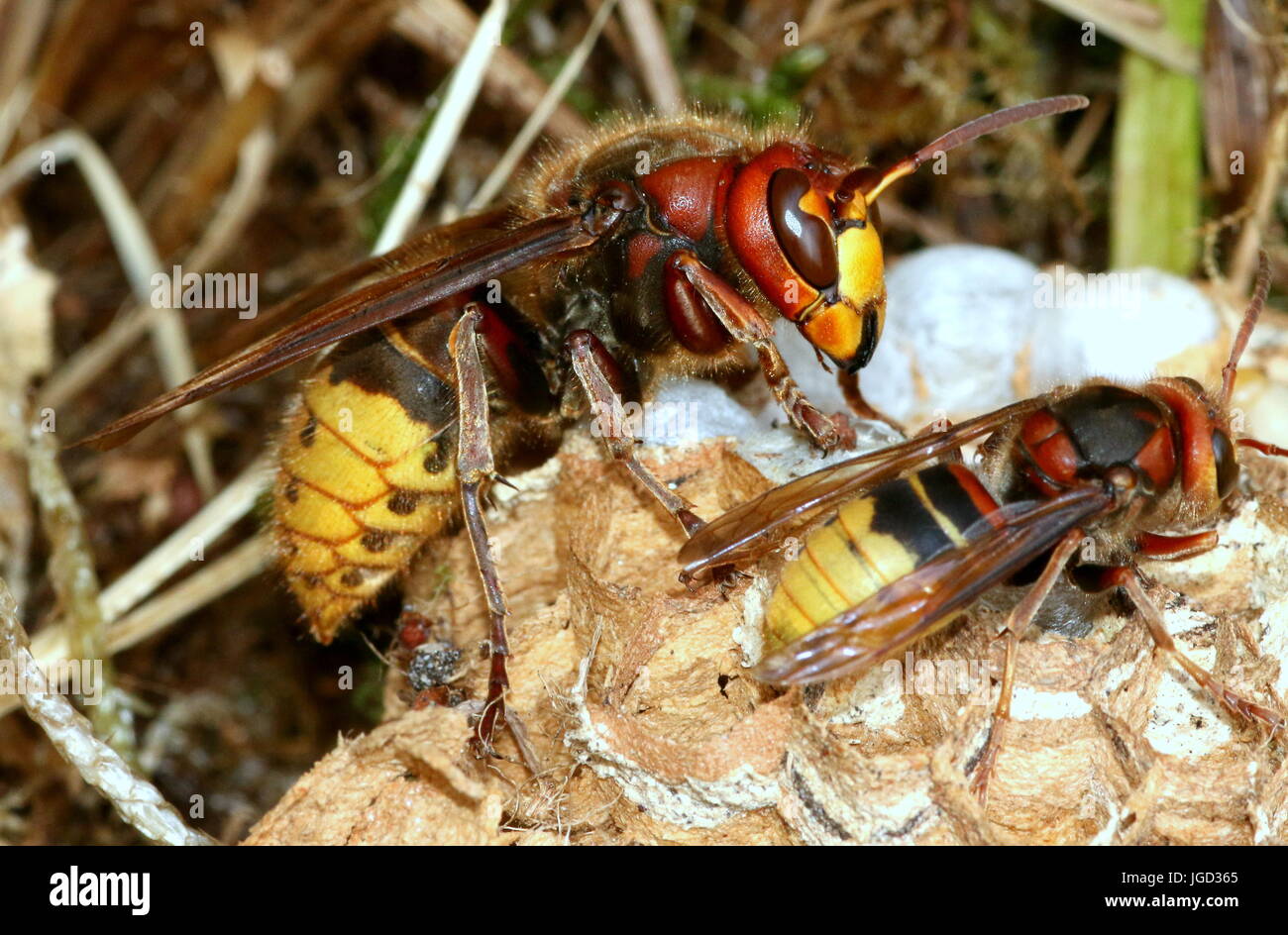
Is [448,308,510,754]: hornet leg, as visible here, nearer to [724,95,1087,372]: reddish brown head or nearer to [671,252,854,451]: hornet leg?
[671,252,854,451]: hornet leg

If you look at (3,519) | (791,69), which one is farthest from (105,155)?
(791,69)

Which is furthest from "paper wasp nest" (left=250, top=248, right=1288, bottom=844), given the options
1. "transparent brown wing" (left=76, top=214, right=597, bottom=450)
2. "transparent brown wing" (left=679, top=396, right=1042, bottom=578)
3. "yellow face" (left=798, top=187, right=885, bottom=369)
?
"transparent brown wing" (left=76, top=214, right=597, bottom=450)

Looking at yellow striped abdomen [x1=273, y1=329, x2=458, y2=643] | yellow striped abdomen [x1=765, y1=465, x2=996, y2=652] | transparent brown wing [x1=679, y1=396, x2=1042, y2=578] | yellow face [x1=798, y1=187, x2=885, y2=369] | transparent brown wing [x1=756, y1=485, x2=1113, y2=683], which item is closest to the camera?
transparent brown wing [x1=756, y1=485, x2=1113, y2=683]

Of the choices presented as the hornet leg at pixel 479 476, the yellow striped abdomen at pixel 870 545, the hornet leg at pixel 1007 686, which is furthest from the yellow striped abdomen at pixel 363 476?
the hornet leg at pixel 1007 686

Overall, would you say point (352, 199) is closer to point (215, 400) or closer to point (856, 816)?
point (215, 400)

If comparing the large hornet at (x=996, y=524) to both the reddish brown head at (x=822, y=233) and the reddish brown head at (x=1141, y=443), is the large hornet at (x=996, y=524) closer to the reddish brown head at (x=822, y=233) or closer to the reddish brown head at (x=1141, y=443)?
the reddish brown head at (x=1141, y=443)

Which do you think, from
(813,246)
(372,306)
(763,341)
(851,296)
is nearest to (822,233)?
(813,246)
